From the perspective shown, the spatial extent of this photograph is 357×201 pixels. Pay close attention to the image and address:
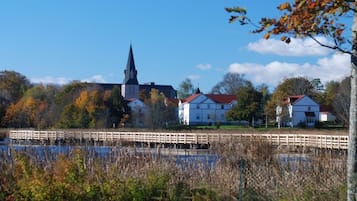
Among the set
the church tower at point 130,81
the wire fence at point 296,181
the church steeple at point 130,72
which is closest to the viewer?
the wire fence at point 296,181

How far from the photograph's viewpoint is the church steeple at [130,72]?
148 meters

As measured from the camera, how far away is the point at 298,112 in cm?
9312

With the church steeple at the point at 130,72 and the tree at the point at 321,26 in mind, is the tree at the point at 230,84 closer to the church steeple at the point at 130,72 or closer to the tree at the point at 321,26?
the church steeple at the point at 130,72

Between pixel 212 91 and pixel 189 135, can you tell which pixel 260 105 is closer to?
pixel 189 135

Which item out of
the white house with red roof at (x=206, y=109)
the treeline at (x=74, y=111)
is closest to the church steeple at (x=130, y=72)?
the white house with red roof at (x=206, y=109)

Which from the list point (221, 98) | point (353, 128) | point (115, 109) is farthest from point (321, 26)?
point (221, 98)

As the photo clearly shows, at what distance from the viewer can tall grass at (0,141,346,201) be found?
9.23 m

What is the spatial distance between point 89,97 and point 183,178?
228 ft

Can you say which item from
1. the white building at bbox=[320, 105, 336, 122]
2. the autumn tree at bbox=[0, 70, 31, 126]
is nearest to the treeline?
the autumn tree at bbox=[0, 70, 31, 126]

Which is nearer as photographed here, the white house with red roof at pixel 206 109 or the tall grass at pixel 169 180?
the tall grass at pixel 169 180

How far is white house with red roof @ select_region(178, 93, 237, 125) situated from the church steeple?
1457 inches

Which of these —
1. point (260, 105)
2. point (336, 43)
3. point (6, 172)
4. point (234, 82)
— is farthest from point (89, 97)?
point (336, 43)

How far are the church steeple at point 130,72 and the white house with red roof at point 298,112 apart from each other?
62.2m

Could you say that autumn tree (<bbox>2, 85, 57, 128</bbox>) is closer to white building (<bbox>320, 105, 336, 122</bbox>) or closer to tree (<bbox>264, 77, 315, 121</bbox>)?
tree (<bbox>264, 77, 315, 121</bbox>)
